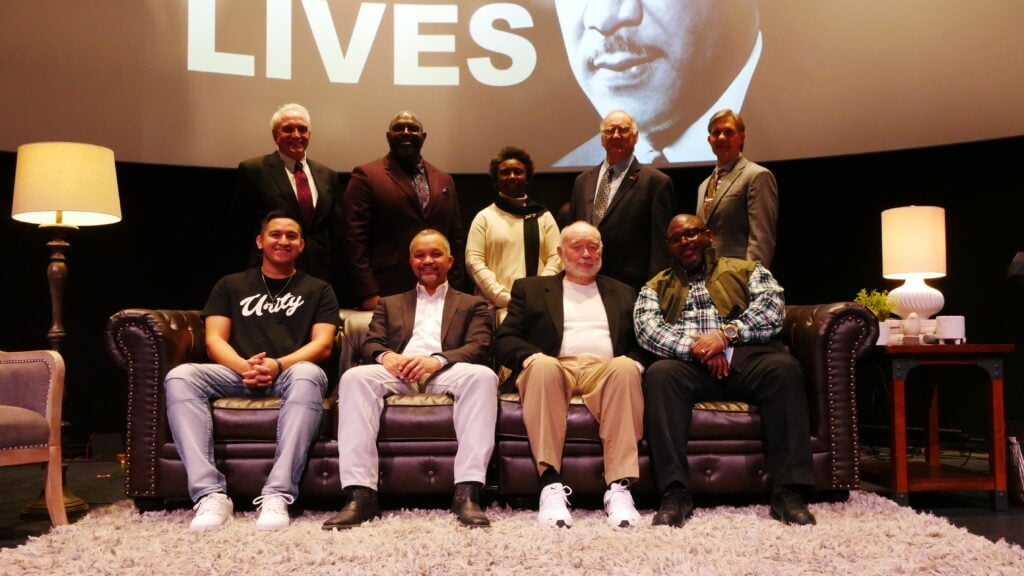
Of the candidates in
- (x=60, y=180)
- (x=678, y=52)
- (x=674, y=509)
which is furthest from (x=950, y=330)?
(x=60, y=180)

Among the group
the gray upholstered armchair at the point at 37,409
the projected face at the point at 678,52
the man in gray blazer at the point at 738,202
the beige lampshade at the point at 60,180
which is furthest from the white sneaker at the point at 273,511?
the projected face at the point at 678,52

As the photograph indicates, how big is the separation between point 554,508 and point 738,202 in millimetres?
1685

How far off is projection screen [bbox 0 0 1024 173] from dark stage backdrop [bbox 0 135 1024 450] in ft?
1.21

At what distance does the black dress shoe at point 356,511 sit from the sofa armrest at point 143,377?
809 mm

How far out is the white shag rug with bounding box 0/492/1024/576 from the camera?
2.08 meters

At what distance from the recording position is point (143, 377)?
9.63ft

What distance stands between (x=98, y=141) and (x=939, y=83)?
492 cm

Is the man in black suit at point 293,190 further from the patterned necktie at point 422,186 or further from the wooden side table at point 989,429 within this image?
the wooden side table at point 989,429

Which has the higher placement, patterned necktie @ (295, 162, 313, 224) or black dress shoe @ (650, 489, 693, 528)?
patterned necktie @ (295, 162, 313, 224)

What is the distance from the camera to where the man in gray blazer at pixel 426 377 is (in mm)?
2717

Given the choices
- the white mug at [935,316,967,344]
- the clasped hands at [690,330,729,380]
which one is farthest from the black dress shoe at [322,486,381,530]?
the white mug at [935,316,967,344]

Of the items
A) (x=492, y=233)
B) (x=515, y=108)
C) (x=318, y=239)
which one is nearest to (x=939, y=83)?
(x=515, y=108)

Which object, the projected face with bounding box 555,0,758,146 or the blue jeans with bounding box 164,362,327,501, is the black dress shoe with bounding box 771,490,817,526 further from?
the projected face with bounding box 555,0,758,146

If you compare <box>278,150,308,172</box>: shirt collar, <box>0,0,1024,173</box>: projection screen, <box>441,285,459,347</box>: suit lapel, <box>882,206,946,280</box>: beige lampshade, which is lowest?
<box>441,285,459,347</box>: suit lapel
